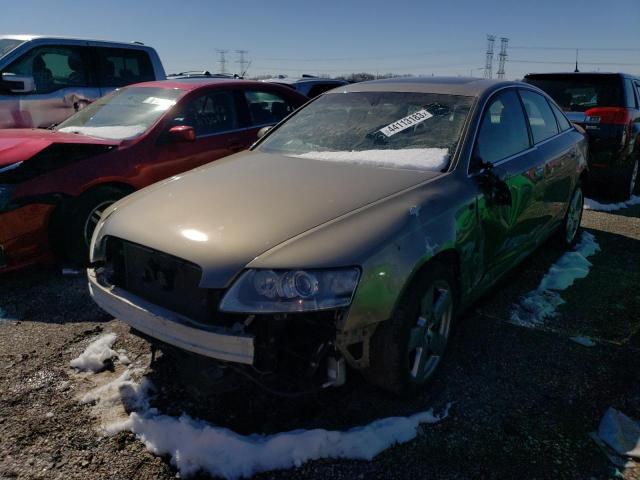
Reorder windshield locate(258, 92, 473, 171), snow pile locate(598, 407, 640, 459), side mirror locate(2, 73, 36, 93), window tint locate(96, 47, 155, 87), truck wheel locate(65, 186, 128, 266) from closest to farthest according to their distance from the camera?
snow pile locate(598, 407, 640, 459)
windshield locate(258, 92, 473, 171)
truck wheel locate(65, 186, 128, 266)
side mirror locate(2, 73, 36, 93)
window tint locate(96, 47, 155, 87)

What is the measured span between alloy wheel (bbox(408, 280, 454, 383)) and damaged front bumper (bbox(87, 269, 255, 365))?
83cm

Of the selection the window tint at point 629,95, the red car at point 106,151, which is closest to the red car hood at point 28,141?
the red car at point 106,151

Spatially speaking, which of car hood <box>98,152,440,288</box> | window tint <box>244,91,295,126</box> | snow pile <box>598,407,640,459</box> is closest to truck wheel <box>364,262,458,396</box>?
car hood <box>98,152,440,288</box>

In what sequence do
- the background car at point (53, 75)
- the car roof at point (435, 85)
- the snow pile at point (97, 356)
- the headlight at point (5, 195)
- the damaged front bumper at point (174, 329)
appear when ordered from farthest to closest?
the background car at point (53, 75)
the headlight at point (5, 195)
the car roof at point (435, 85)
the snow pile at point (97, 356)
the damaged front bumper at point (174, 329)

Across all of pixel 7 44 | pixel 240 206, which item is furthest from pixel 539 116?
pixel 7 44

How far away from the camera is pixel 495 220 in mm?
3047

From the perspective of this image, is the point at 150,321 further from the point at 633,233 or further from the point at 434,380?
the point at 633,233

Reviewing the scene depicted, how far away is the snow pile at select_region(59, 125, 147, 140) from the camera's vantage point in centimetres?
451

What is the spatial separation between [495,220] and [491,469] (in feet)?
4.65

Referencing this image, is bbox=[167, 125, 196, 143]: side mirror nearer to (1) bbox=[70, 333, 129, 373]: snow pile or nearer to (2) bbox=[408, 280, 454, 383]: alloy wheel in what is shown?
(1) bbox=[70, 333, 129, 373]: snow pile

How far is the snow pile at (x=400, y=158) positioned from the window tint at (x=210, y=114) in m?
2.22

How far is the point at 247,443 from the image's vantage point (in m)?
2.23

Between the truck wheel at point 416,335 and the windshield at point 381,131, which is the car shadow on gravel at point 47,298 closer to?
the windshield at point 381,131

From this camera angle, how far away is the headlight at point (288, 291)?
203 centimetres
